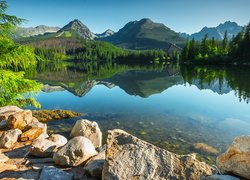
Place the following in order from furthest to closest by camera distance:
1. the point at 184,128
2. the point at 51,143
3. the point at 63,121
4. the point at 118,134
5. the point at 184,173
Result: the point at 63,121 < the point at 184,128 < the point at 51,143 < the point at 118,134 < the point at 184,173

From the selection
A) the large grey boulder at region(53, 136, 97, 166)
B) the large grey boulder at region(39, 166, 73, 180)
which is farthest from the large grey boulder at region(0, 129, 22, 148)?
the large grey boulder at region(39, 166, 73, 180)

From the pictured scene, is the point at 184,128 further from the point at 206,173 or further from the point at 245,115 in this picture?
the point at 206,173

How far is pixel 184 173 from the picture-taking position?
9898 mm

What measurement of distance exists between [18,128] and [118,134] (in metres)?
10.1

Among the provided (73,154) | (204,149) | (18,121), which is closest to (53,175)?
(73,154)

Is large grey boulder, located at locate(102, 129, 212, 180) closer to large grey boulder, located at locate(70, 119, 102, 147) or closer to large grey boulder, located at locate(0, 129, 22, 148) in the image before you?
large grey boulder, located at locate(70, 119, 102, 147)

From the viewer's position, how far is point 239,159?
1011 cm

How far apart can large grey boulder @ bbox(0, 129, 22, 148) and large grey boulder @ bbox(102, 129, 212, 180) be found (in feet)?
26.9

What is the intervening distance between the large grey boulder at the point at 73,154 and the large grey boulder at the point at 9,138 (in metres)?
4.34

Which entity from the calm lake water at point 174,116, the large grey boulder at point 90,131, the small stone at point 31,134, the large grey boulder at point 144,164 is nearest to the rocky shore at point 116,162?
the large grey boulder at point 144,164

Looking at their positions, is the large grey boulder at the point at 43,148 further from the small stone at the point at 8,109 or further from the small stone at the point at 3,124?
the small stone at the point at 8,109

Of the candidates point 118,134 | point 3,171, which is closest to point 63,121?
point 3,171

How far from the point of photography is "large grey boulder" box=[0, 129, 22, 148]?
15698 millimetres

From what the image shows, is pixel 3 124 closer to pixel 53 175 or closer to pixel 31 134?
pixel 31 134
